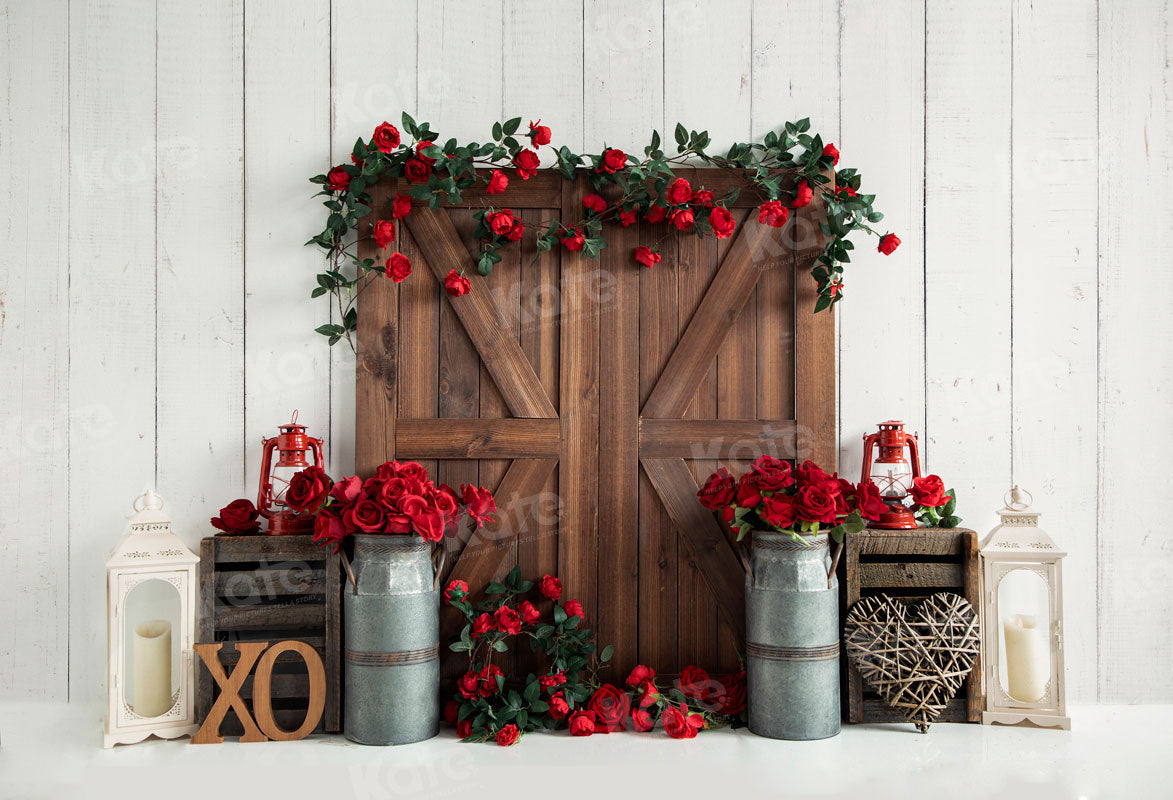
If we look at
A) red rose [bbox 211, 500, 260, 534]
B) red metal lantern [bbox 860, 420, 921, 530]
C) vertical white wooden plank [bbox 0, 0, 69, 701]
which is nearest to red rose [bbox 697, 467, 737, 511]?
red metal lantern [bbox 860, 420, 921, 530]

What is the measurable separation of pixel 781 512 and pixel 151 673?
1.63m

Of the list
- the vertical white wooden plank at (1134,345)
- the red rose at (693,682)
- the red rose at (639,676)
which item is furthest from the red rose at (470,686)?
the vertical white wooden plank at (1134,345)

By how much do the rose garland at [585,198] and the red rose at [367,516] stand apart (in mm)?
541

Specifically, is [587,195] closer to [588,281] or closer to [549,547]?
[588,281]

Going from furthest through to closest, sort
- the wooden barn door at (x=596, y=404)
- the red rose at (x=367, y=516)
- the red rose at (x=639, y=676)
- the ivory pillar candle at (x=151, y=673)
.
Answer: the wooden barn door at (x=596, y=404) → the red rose at (x=639, y=676) → the ivory pillar candle at (x=151, y=673) → the red rose at (x=367, y=516)

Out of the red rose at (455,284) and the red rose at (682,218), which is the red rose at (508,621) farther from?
the red rose at (682,218)

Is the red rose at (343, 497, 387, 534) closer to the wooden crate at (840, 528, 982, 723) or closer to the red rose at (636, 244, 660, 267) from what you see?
the red rose at (636, 244, 660, 267)

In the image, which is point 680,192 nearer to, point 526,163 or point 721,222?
point 721,222

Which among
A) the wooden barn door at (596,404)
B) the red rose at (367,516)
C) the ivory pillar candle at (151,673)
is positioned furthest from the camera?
the wooden barn door at (596,404)

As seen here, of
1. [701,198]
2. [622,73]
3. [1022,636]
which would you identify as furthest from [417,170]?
[1022,636]

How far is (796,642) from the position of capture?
1871 millimetres

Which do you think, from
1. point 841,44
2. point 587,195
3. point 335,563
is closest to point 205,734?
point 335,563

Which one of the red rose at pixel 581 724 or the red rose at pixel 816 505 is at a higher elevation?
the red rose at pixel 816 505

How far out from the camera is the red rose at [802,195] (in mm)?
2109
